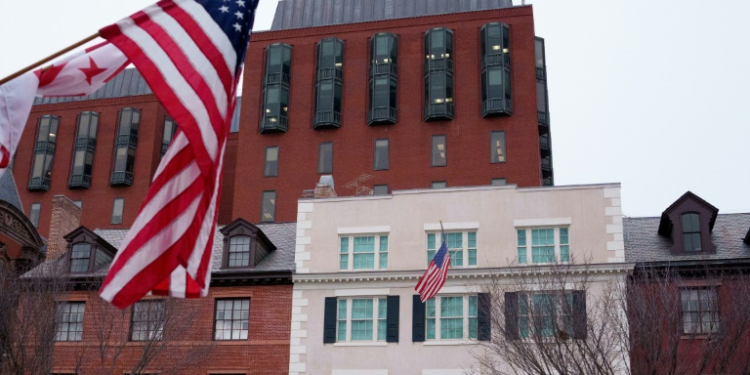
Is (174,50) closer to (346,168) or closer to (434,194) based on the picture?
(434,194)

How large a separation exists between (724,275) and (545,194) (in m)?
6.86

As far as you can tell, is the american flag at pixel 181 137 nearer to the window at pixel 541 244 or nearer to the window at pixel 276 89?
the window at pixel 541 244

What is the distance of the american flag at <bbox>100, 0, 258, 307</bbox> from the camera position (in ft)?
37.3

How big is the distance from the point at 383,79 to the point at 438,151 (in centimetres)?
670

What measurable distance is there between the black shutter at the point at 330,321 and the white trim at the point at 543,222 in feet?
24.2

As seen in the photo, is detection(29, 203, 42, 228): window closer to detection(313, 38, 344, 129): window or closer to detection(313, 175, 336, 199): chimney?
detection(313, 38, 344, 129): window

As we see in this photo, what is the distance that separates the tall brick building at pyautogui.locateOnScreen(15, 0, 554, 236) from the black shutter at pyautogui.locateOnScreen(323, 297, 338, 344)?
3047 cm

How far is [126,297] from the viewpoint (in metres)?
11.1

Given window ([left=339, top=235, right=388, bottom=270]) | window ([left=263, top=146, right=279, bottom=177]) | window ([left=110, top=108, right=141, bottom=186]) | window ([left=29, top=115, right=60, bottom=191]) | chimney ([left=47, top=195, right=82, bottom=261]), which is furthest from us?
window ([left=29, top=115, right=60, bottom=191])

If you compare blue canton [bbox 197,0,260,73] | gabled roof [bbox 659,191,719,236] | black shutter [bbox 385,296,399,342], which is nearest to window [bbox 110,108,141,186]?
black shutter [bbox 385,296,399,342]

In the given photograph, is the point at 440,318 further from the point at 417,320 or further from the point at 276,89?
the point at 276,89

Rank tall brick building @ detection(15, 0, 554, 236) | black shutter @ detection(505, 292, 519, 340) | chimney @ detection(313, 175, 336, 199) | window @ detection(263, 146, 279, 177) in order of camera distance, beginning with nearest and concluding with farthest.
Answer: black shutter @ detection(505, 292, 519, 340) → chimney @ detection(313, 175, 336, 199) → tall brick building @ detection(15, 0, 554, 236) → window @ detection(263, 146, 279, 177)

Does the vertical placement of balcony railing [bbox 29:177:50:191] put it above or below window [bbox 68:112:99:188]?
below

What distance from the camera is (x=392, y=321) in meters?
36.0
